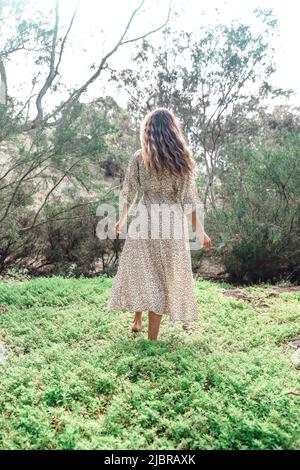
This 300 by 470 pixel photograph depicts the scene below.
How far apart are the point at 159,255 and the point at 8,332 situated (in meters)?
2.08

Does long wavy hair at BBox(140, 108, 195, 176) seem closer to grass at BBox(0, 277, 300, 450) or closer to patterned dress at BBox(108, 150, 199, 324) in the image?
patterned dress at BBox(108, 150, 199, 324)

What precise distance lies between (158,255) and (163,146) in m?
1.03

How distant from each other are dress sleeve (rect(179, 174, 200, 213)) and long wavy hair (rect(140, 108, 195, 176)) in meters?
0.09

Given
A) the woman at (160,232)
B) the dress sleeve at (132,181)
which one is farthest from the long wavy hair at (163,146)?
the dress sleeve at (132,181)

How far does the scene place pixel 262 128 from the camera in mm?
20312

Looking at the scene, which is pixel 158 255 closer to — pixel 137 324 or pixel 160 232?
pixel 160 232

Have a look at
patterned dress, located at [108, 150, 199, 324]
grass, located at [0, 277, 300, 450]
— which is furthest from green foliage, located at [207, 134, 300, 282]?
patterned dress, located at [108, 150, 199, 324]

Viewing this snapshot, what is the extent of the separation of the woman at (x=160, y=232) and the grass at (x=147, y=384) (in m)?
0.39

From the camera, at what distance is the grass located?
295 centimetres

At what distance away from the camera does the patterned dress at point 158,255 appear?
464 cm

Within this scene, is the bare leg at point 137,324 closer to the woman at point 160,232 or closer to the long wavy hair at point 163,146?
the woman at point 160,232

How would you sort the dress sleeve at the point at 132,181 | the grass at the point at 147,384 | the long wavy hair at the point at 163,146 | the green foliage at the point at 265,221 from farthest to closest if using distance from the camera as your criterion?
the green foliage at the point at 265,221, the dress sleeve at the point at 132,181, the long wavy hair at the point at 163,146, the grass at the point at 147,384
